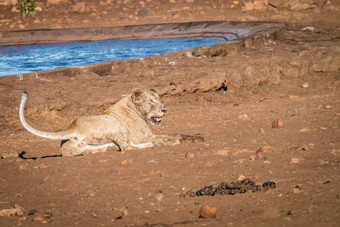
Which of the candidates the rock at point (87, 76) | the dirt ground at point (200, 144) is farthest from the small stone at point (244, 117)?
the rock at point (87, 76)

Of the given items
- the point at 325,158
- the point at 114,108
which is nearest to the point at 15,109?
the point at 114,108

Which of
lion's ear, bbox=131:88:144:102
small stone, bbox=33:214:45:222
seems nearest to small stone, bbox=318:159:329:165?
lion's ear, bbox=131:88:144:102

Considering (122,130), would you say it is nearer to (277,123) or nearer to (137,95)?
(137,95)

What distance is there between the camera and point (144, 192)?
4957mm

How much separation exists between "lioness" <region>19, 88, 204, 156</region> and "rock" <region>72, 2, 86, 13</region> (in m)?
15.1

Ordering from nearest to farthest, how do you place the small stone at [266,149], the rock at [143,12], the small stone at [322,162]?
the small stone at [322,162] < the small stone at [266,149] < the rock at [143,12]

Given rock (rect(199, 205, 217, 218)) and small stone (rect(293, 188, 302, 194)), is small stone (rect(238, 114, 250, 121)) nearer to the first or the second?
small stone (rect(293, 188, 302, 194))

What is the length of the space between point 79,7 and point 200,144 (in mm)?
16048

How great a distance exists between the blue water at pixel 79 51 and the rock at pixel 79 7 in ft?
11.6

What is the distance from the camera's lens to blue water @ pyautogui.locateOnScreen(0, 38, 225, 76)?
1433 centimetres

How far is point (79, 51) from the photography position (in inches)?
640

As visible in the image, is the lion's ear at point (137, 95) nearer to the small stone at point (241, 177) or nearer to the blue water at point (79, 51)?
the small stone at point (241, 177)

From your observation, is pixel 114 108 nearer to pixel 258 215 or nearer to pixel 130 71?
pixel 258 215

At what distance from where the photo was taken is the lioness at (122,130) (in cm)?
655
